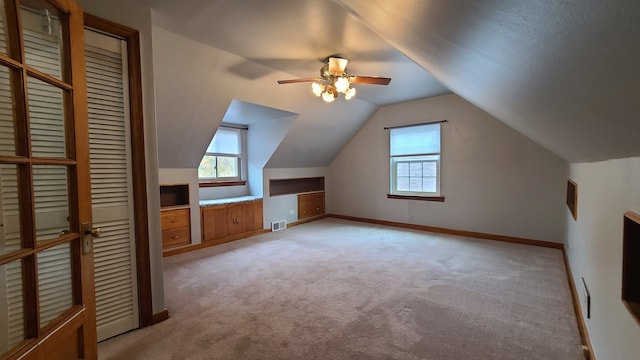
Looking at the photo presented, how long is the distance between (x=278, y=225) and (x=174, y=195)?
77.0 inches

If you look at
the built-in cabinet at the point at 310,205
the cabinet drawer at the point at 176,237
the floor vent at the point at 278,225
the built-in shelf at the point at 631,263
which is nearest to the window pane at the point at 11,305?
the built-in shelf at the point at 631,263

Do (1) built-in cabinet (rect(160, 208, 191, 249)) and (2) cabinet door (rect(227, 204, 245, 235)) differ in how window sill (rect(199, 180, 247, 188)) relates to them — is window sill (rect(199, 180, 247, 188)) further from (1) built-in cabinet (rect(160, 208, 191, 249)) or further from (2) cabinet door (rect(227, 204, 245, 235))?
(1) built-in cabinet (rect(160, 208, 191, 249))

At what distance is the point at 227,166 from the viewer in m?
5.36

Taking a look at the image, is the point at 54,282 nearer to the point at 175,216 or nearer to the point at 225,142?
the point at 175,216

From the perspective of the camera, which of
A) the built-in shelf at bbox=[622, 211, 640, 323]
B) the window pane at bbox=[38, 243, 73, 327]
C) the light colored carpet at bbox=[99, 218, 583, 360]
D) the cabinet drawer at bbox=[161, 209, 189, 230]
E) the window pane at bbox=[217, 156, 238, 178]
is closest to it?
the window pane at bbox=[38, 243, 73, 327]

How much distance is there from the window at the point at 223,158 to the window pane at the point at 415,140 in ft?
9.91

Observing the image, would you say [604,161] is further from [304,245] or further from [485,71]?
[304,245]

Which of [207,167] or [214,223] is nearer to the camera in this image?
[214,223]

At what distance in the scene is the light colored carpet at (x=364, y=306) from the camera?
6.30 feet

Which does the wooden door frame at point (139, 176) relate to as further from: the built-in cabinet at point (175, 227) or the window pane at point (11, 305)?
the built-in cabinet at point (175, 227)

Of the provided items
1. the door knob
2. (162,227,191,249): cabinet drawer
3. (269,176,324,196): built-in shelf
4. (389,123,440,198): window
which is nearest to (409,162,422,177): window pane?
(389,123,440,198): window

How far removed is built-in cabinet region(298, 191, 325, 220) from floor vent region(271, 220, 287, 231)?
465mm

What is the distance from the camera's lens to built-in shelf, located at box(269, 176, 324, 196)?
5956mm

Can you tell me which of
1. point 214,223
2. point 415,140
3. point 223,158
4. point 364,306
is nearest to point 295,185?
point 223,158
